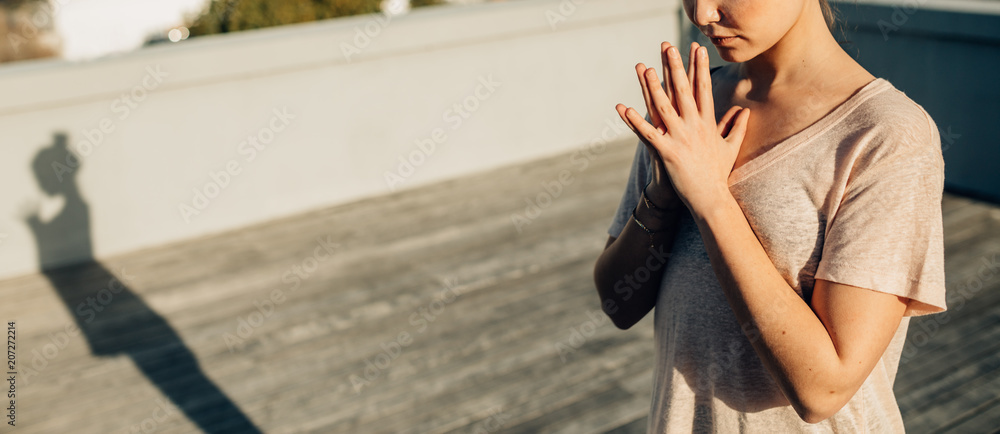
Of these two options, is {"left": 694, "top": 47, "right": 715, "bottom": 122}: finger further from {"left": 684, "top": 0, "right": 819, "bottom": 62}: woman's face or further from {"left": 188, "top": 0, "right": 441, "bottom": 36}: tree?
{"left": 188, "top": 0, "right": 441, "bottom": 36}: tree

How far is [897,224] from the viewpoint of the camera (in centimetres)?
89

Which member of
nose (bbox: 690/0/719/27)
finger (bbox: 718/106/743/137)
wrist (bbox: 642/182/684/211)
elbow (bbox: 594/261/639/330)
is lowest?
elbow (bbox: 594/261/639/330)

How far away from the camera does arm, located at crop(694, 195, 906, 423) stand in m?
0.90

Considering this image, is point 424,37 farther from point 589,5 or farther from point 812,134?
point 812,134

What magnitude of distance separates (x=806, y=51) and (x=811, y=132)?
133 millimetres

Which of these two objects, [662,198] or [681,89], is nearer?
[681,89]

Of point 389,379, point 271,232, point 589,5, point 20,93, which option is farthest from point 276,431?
point 589,5

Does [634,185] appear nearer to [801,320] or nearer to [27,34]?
[801,320]

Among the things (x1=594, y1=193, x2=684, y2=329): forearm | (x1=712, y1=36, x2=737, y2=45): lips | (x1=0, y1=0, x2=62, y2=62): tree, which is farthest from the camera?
(x1=0, y1=0, x2=62, y2=62): tree

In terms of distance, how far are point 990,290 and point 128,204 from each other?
4909 mm

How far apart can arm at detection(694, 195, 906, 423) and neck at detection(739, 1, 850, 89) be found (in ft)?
0.76

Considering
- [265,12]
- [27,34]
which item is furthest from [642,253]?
[27,34]

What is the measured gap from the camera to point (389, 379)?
329cm

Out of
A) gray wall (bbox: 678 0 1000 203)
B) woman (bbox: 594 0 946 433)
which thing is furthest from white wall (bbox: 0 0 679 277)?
woman (bbox: 594 0 946 433)
